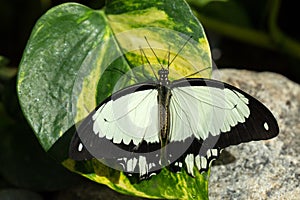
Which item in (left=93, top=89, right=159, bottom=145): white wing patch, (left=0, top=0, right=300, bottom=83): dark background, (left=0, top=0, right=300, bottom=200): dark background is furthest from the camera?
(left=0, top=0, right=300, bottom=83): dark background

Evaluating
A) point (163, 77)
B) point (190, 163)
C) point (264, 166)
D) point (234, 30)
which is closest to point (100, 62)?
point (163, 77)

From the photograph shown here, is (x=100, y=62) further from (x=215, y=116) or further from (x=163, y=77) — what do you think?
(x=215, y=116)

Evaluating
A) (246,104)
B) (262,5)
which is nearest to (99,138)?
(246,104)

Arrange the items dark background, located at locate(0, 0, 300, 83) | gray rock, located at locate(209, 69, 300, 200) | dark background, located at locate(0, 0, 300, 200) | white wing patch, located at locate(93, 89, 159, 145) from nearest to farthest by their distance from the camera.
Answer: white wing patch, located at locate(93, 89, 159, 145), gray rock, located at locate(209, 69, 300, 200), dark background, located at locate(0, 0, 300, 200), dark background, located at locate(0, 0, 300, 83)

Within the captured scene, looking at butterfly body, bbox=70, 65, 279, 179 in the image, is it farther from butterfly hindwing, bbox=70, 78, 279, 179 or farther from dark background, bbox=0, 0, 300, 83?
dark background, bbox=0, 0, 300, 83

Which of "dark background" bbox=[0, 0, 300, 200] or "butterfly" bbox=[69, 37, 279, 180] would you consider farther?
"dark background" bbox=[0, 0, 300, 200]

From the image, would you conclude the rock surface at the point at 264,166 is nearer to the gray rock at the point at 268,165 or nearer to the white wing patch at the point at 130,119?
the gray rock at the point at 268,165

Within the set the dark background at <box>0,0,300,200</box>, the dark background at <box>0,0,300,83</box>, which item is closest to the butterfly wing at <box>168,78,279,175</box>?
the dark background at <box>0,0,300,200</box>

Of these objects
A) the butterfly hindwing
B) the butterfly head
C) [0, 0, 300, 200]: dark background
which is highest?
Answer: the butterfly head
